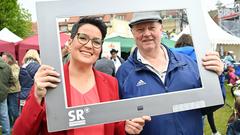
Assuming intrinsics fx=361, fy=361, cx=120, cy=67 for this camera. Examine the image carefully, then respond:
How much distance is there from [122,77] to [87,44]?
0.38 m

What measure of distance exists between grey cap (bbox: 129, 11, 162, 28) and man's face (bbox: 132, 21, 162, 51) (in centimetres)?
3

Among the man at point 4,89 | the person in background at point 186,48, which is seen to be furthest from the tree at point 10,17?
the person in background at point 186,48

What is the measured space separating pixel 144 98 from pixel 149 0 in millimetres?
547

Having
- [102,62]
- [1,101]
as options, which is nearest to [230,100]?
[1,101]

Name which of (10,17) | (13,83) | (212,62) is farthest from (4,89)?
(10,17)

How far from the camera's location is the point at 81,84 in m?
2.01

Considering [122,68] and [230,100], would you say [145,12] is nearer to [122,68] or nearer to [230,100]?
[122,68]

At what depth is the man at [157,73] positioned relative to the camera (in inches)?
81.8

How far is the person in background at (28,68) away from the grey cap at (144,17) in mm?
3478

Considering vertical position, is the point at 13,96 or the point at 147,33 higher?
the point at 147,33

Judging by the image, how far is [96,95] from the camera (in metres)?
1.98

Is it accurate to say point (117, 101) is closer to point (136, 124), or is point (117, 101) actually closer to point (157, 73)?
point (136, 124)

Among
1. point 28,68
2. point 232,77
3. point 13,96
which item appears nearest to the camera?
point 28,68

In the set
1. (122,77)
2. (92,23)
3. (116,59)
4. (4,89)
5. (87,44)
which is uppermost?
(92,23)
